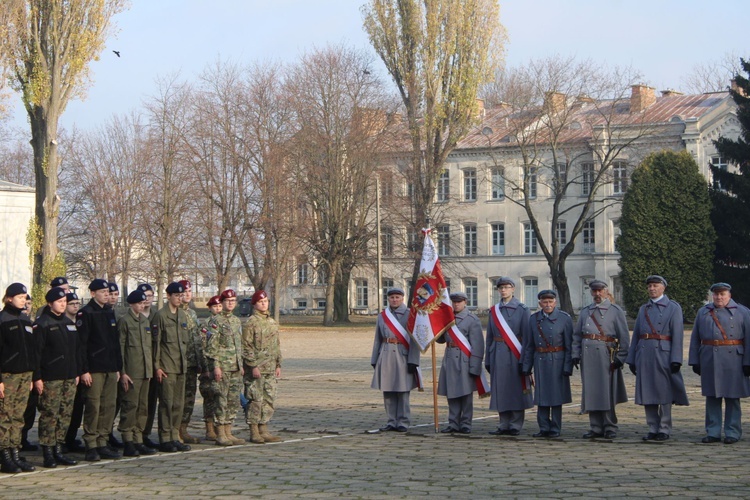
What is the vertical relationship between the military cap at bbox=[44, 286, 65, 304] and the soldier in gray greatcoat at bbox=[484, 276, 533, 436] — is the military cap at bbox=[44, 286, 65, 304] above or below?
above

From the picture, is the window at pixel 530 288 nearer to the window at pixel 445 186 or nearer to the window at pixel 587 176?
the window at pixel 587 176

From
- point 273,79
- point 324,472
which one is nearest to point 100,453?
point 324,472

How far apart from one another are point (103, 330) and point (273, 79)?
42.5m

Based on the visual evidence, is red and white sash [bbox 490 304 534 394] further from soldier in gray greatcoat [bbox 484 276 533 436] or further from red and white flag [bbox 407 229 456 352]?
red and white flag [bbox 407 229 456 352]

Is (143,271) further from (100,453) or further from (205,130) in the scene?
(100,453)

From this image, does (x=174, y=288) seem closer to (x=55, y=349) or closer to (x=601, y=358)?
(x=55, y=349)

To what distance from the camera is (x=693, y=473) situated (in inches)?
415

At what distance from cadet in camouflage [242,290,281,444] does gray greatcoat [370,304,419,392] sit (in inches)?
61.8

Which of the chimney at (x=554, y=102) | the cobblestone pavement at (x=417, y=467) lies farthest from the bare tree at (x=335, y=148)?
the cobblestone pavement at (x=417, y=467)

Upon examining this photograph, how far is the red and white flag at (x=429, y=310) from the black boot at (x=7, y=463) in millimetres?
5271

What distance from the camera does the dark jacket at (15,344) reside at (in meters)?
11.2

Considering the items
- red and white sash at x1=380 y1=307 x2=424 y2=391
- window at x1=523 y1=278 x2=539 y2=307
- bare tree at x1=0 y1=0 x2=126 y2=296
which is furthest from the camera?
window at x1=523 y1=278 x2=539 y2=307

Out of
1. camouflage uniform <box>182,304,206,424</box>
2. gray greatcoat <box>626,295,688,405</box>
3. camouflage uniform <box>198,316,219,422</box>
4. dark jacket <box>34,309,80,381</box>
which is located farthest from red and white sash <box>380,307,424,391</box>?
dark jacket <box>34,309,80,381</box>

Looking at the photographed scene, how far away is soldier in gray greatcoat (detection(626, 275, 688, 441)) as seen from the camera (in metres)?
13.0
